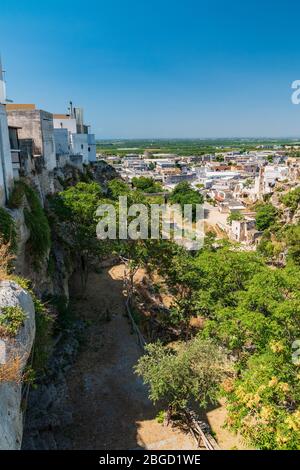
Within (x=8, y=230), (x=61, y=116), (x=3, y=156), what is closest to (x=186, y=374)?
(x=8, y=230)

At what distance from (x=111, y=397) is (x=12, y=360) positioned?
9214 mm

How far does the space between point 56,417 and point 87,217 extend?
11.2m

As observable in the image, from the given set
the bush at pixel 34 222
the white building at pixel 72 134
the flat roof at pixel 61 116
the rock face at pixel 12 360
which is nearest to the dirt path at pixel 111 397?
the bush at pixel 34 222

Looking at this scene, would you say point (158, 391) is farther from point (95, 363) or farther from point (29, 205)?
point (29, 205)

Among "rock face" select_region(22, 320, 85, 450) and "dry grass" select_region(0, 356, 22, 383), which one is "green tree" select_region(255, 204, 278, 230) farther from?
"dry grass" select_region(0, 356, 22, 383)

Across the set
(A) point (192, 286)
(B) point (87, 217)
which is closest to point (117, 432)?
(A) point (192, 286)

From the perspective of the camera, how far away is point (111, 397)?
15.0 m

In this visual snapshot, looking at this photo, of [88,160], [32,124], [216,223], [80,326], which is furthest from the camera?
[216,223]

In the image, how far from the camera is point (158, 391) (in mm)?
13055

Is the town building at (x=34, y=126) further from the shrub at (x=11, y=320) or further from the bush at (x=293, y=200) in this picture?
Answer: the bush at (x=293, y=200)

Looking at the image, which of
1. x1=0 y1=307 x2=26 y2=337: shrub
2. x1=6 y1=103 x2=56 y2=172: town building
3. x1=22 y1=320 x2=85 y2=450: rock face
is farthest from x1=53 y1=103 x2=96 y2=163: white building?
x1=0 y1=307 x2=26 y2=337: shrub

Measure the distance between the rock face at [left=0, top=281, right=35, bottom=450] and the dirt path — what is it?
21.4 feet

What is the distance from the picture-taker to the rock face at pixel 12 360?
6676mm

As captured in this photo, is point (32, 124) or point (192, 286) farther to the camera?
point (32, 124)
